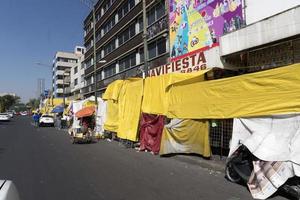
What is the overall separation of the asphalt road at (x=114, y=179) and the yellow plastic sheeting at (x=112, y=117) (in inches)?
300

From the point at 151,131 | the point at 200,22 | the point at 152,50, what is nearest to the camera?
the point at 151,131

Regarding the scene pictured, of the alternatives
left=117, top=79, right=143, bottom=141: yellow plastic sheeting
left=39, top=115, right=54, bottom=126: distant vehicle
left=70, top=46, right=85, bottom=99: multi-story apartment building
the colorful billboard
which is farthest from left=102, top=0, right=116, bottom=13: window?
left=117, top=79, right=143, bottom=141: yellow plastic sheeting

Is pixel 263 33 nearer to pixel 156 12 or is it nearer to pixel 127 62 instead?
pixel 156 12

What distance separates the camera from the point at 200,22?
22406 mm

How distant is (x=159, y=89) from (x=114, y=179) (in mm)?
6833

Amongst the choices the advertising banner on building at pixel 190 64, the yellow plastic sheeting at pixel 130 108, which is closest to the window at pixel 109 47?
the yellow plastic sheeting at pixel 130 108

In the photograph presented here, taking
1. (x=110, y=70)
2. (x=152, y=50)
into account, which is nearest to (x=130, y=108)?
(x=152, y=50)

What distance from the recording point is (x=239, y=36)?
14.4 metres

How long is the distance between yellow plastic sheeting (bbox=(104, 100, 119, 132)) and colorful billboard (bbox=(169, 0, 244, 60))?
484 centimetres

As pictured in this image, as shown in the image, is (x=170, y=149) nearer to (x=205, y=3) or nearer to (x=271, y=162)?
(x=271, y=162)

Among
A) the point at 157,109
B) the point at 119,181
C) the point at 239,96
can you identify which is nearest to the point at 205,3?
the point at 157,109

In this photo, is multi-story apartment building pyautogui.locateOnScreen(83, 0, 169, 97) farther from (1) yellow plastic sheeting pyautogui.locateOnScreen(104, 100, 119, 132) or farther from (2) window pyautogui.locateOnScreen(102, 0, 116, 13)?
(1) yellow plastic sheeting pyautogui.locateOnScreen(104, 100, 119, 132)

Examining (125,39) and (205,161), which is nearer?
(205,161)

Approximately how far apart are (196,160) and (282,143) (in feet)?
15.4
